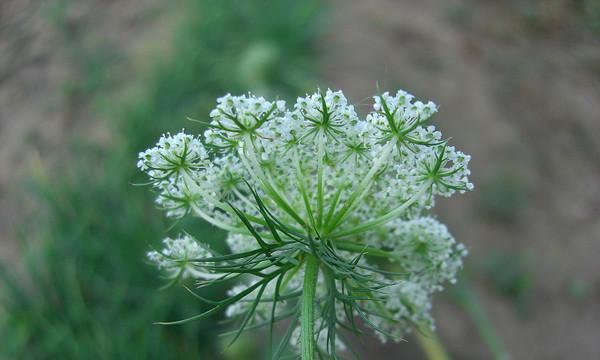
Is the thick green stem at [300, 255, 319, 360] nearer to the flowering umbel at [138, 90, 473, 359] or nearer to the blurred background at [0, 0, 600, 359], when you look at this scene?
the flowering umbel at [138, 90, 473, 359]

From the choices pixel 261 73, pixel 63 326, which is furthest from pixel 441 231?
pixel 261 73

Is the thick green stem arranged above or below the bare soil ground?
below

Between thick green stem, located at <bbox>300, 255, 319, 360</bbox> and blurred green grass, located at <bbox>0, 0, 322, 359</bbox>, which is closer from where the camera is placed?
thick green stem, located at <bbox>300, 255, 319, 360</bbox>

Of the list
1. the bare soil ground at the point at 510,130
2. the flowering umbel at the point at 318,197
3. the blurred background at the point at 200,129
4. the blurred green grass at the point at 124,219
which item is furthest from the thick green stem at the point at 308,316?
the bare soil ground at the point at 510,130

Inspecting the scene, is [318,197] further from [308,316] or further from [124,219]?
[124,219]

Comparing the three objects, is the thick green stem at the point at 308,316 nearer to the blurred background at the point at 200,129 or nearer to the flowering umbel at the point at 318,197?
the flowering umbel at the point at 318,197

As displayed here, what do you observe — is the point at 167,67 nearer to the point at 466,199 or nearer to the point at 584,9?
the point at 466,199

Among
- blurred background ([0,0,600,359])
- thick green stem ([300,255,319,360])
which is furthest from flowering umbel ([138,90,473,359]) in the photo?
blurred background ([0,0,600,359])
